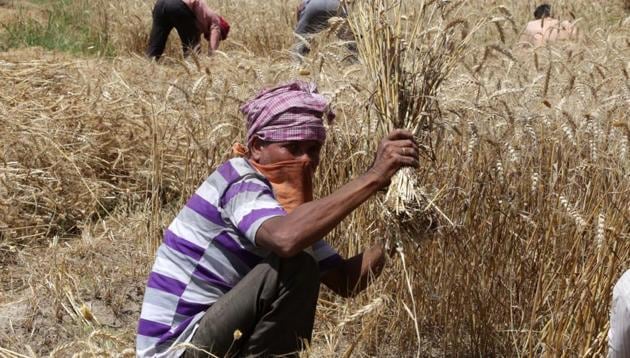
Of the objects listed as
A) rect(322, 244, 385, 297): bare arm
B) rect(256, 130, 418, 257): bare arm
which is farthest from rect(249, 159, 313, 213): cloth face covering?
rect(322, 244, 385, 297): bare arm

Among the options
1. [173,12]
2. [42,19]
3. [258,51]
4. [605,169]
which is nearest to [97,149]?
[605,169]

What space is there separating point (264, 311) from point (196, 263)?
20 centimetres

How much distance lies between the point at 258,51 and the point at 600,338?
6.70m

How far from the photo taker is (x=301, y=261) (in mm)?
2455

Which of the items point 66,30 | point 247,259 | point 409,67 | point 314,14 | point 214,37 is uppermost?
point 409,67

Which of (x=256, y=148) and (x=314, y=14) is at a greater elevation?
(x=256, y=148)

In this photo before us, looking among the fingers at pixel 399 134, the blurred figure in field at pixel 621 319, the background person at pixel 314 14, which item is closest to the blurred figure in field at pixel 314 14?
the background person at pixel 314 14

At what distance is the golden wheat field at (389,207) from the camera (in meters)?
2.43

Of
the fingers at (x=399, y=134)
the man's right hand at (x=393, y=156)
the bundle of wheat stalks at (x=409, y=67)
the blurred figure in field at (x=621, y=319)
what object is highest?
the bundle of wheat stalks at (x=409, y=67)

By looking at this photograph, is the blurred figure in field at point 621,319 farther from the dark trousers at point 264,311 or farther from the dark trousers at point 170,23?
the dark trousers at point 170,23

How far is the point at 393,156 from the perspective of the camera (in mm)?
2268

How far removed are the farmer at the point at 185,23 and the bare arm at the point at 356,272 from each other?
5.26m

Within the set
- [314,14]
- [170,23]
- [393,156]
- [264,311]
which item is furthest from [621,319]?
[170,23]

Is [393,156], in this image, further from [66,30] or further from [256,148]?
[66,30]
